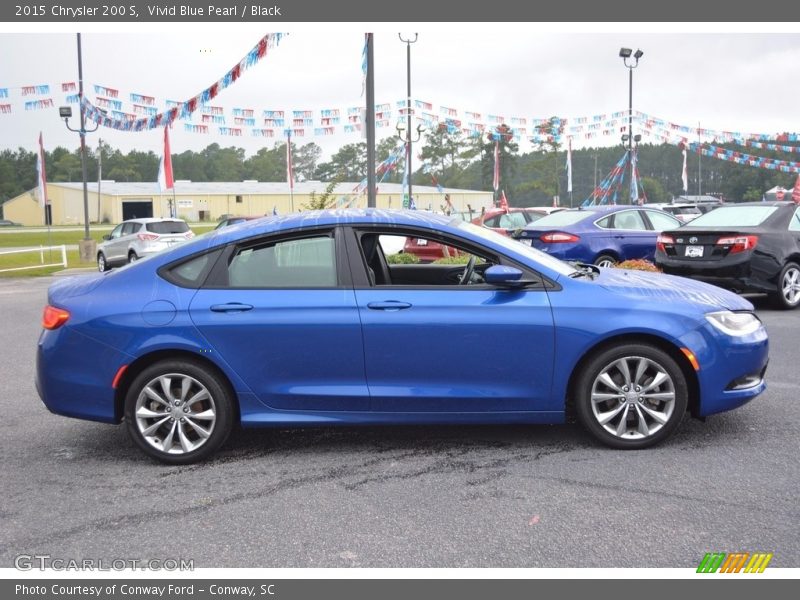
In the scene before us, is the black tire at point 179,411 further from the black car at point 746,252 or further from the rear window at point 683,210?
the rear window at point 683,210

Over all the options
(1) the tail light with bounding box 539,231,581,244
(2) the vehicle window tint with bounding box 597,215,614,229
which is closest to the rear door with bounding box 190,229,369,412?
(1) the tail light with bounding box 539,231,581,244

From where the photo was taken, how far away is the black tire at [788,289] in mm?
11055

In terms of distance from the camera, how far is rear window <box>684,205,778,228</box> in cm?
1131

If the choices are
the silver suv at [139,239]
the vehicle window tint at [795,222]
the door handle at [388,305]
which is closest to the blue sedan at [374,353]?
the door handle at [388,305]

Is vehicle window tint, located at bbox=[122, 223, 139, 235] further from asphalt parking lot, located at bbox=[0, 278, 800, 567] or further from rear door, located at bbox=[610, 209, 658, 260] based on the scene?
asphalt parking lot, located at bbox=[0, 278, 800, 567]

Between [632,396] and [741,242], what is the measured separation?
6.62m

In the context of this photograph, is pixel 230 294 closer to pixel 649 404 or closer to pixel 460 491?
pixel 460 491

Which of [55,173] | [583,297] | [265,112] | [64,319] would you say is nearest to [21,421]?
[64,319]

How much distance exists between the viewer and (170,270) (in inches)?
205

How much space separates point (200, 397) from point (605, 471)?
2393 mm

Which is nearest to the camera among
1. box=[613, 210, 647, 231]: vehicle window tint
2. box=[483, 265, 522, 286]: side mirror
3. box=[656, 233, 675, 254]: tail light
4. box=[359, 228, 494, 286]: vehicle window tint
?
box=[483, 265, 522, 286]: side mirror

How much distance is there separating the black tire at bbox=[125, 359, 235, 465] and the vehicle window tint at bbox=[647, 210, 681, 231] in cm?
1084

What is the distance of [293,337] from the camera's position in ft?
16.4

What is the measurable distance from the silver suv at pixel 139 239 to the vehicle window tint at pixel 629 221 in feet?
45.0
